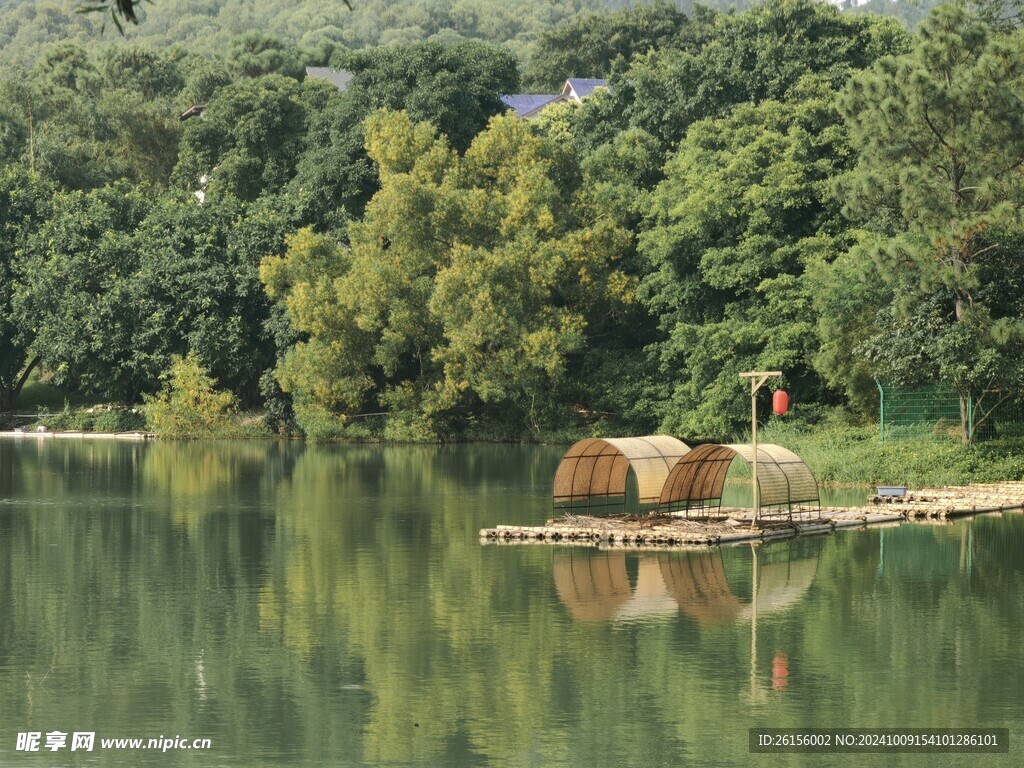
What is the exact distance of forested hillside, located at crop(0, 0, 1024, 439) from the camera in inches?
1534

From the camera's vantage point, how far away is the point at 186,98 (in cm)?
9150

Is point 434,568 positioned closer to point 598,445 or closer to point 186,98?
point 598,445

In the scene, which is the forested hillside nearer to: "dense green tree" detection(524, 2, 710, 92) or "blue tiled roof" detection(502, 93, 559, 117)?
"blue tiled roof" detection(502, 93, 559, 117)

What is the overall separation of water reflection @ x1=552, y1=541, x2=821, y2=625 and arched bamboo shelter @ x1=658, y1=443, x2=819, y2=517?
2.35 metres

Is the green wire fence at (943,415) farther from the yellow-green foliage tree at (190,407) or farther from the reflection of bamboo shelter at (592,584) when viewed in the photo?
the yellow-green foliage tree at (190,407)

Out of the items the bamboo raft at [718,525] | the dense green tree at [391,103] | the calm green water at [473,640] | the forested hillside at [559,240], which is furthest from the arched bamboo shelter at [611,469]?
the dense green tree at [391,103]

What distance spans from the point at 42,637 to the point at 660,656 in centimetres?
773

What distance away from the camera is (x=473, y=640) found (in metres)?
19.0

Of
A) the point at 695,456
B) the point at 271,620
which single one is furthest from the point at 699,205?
the point at 271,620

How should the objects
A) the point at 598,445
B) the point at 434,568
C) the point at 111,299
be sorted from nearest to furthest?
the point at 434,568
the point at 598,445
the point at 111,299

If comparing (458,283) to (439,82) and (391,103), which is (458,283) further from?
(391,103)

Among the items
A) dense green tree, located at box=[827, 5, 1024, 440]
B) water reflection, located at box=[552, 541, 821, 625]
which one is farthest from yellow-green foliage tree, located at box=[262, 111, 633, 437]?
water reflection, located at box=[552, 541, 821, 625]

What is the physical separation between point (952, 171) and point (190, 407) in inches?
1368

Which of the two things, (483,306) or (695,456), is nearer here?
(695,456)
